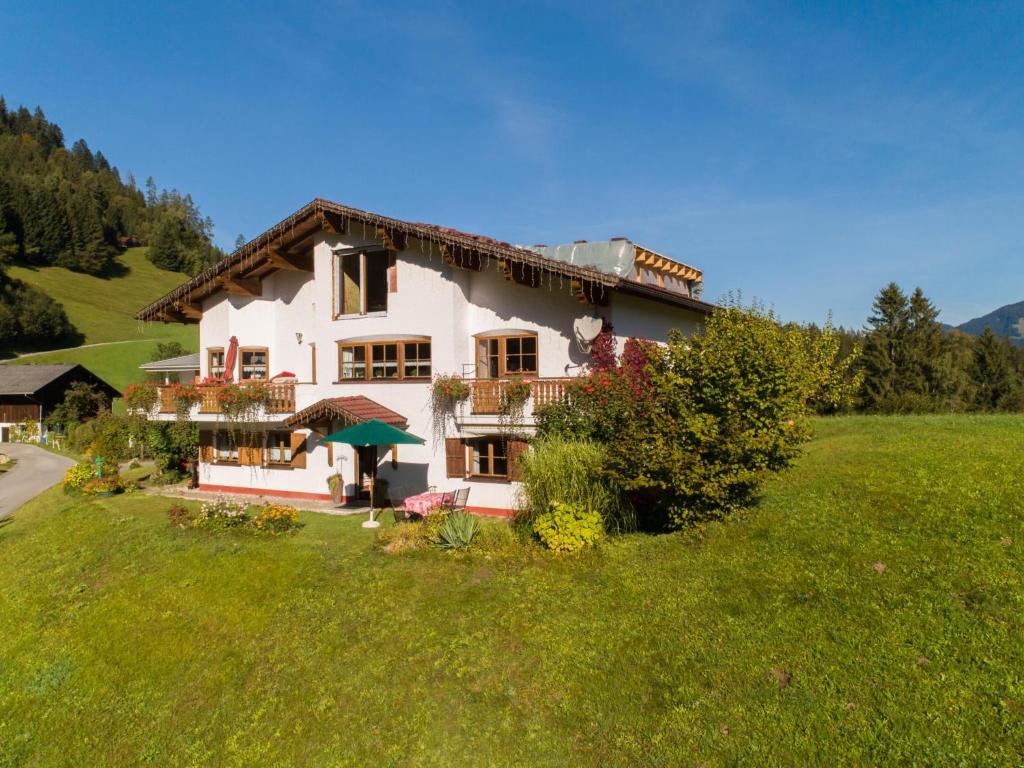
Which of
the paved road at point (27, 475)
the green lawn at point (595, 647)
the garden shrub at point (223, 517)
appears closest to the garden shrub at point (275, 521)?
the garden shrub at point (223, 517)

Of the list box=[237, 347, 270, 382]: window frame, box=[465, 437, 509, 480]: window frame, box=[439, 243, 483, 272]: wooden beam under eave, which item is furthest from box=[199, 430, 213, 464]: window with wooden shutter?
box=[439, 243, 483, 272]: wooden beam under eave

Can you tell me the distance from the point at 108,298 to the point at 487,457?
9978 centimetres

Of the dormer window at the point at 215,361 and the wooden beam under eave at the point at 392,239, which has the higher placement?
the wooden beam under eave at the point at 392,239

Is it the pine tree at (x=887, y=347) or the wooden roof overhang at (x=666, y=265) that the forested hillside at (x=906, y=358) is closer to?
the pine tree at (x=887, y=347)

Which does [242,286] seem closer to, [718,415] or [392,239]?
[392,239]

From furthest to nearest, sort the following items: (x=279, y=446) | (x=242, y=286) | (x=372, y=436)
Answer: (x=242, y=286) → (x=279, y=446) → (x=372, y=436)

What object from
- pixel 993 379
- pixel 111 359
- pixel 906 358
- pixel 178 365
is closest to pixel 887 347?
pixel 906 358

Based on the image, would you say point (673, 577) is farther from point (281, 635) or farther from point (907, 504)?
point (281, 635)

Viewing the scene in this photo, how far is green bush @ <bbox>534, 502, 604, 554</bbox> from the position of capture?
34.7ft

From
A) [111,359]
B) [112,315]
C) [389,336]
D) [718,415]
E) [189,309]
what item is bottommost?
[718,415]

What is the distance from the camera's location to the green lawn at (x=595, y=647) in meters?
5.89

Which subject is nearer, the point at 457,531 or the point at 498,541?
the point at 498,541

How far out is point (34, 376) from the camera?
45844 mm

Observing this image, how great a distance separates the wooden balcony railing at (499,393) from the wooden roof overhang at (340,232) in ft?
8.44
